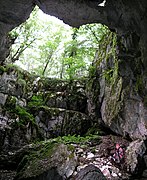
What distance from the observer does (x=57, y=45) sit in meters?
17.1

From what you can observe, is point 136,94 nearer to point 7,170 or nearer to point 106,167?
point 106,167

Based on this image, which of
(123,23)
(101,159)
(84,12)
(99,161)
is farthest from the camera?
(101,159)

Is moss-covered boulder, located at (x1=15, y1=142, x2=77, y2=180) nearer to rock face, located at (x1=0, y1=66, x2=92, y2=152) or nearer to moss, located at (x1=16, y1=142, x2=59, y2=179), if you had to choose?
moss, located at (x1=16, y1=142, x2=59, y2=179)

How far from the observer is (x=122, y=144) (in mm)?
8195

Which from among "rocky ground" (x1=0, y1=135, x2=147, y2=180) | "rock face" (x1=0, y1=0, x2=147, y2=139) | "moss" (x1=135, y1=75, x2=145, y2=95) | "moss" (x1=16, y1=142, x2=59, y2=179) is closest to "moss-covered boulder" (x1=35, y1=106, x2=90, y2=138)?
"rocky ground" (x1=0, y1=135, x2=147, y2=180)

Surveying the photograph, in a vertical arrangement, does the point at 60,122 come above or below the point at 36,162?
above

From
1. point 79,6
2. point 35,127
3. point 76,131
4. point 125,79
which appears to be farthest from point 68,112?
point 79,6

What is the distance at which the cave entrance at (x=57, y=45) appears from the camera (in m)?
13.8

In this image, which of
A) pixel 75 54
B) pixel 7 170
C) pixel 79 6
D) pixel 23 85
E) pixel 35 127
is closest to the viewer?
pixel 79 6

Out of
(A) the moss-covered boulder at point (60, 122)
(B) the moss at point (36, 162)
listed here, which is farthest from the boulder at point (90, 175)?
(A) the moss-covered boulder at point (60, 122)

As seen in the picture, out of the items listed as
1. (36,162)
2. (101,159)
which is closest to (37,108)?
(36,162)

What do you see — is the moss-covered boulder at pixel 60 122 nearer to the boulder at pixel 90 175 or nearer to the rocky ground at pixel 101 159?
the rocky ground at pixel 101 159

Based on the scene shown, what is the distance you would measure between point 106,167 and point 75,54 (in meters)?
10.2

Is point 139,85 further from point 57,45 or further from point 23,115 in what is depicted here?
point 57,45
